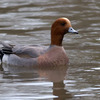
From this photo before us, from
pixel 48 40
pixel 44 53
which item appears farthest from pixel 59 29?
pixel 48 40

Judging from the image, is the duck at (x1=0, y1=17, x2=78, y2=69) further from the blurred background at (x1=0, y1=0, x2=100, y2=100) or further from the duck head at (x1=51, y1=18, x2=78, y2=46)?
the blurred background at (x1=0, y1=0, x2=100, y2=100)

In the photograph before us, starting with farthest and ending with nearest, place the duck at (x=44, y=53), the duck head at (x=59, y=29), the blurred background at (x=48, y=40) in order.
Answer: the duck head at (x=59, y=29)
the duck at (x=44, y=53)
the blurred background at (x=48, y=40)

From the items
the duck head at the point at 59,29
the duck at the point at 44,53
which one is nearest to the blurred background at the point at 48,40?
the duck at the point at 44,53

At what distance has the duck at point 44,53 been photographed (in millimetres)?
Result: 11914

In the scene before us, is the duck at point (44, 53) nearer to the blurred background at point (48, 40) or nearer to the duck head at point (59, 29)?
the duck head at point (59, 29)

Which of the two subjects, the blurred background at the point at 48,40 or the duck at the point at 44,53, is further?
the duck at the point at 44,53

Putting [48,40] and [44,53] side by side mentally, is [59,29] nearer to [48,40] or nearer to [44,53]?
[44,53]

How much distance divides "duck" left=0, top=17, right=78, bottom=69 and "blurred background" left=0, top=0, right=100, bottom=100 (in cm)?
37

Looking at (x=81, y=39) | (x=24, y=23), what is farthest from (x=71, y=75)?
(x=24, y=23)

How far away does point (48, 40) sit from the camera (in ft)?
45.8

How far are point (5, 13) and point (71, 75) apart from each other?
673cm

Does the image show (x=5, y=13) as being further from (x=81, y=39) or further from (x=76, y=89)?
(x=76, y=89)

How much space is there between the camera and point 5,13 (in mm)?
17281

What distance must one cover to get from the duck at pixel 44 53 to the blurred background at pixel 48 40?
37cm
